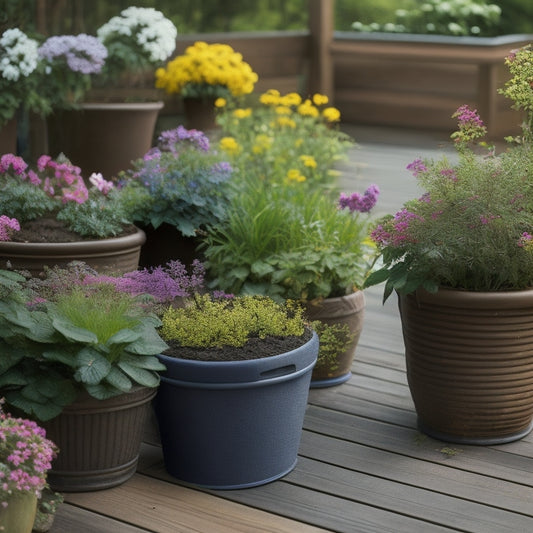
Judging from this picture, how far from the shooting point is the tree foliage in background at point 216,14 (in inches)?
229

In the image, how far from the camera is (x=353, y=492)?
2904mm

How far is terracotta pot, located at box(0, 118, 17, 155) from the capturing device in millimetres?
5156

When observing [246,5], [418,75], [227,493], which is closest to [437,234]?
[227,493]

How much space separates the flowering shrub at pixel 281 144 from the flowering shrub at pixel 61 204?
4.38 ft

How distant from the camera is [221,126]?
281 inches

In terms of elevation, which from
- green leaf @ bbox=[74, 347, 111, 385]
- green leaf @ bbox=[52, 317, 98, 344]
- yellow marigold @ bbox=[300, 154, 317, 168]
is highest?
yellow marigold @ bbox=[300, 154, 317, 168]

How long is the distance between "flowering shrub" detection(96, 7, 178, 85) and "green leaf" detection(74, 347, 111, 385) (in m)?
3.14

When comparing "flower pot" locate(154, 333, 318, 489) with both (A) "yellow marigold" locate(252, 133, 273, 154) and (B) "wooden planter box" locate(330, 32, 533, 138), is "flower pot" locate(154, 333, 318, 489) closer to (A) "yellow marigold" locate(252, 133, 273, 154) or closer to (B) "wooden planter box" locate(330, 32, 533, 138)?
(A) "yellow marigold" locate(252, 133, 273, 154)

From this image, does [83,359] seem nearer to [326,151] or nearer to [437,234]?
[437,234]

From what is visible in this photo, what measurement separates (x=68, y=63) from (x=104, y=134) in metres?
0.43

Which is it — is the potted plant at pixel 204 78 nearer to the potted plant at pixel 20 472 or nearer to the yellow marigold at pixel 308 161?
the yellow marigold at pixel 308 161

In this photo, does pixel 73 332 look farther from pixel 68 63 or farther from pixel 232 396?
pixel 68 63

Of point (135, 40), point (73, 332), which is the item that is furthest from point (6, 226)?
point (135, 40)

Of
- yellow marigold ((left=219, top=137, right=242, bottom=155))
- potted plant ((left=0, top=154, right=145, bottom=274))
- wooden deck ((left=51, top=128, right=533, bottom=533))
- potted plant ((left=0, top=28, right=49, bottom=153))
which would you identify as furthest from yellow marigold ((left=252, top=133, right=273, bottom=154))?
wooden deck ((left=51, top=128, right=533, bottom=533))
